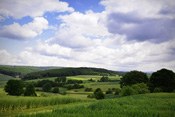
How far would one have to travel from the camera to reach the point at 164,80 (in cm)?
5156

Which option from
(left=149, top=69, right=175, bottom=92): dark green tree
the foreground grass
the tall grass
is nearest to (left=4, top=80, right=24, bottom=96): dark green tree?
the tall grass

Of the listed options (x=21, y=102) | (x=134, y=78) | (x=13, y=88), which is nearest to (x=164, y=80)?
(x=134, y=78)

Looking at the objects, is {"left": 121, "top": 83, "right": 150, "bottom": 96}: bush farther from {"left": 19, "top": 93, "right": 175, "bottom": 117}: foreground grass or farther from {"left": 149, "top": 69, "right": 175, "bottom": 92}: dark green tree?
{"left": 19, "top": 93, "right": 175, "bottom": 117}: foreground grass

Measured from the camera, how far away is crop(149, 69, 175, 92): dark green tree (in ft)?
164

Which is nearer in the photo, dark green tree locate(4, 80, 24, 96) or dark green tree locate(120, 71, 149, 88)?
dark green tree locate(4, 80, 24, 96)

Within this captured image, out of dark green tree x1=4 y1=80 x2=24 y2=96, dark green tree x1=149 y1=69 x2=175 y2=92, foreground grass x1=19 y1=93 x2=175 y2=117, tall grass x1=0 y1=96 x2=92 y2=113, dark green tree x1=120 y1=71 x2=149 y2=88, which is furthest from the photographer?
dark green tree x1=120 y1=71 x2=149 y2=88

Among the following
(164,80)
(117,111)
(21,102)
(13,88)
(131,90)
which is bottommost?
(13,88)

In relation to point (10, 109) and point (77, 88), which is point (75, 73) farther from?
point (10, 109)

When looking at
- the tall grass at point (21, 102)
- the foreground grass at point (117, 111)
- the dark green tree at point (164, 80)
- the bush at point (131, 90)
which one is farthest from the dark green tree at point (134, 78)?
the foreground grass at point (117, 111)

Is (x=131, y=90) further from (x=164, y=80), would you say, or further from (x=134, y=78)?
(x=164, y=80)

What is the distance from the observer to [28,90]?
2073 inches

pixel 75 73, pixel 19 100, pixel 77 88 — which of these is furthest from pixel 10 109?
pixel 75 73

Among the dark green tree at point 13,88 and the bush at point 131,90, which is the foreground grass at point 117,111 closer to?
the bush at point 131,90

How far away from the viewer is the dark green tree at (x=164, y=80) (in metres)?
50.1
